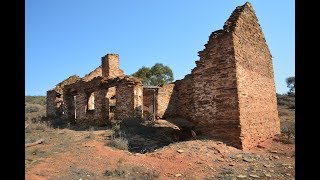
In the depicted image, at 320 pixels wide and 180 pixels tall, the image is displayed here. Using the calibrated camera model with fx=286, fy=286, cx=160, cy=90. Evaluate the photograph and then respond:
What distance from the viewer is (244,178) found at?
7793 mm

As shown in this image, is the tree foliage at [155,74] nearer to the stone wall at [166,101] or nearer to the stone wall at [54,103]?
the stone wall at [54,103]

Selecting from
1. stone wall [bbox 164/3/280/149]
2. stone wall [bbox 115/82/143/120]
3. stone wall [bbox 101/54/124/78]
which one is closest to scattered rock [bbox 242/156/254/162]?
stone wall [bbox 164/3/280/149]

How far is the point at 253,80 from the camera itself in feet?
39.7

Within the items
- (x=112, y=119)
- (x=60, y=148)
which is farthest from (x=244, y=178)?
(x=112, y=119)

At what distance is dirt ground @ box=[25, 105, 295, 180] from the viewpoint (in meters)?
7.87

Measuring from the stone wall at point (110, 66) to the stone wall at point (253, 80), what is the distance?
A: 14.3m

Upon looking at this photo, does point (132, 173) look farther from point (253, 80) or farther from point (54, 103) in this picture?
point (54, 103)

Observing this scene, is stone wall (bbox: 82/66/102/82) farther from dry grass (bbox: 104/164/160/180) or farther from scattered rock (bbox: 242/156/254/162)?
scattered rock (bbox: 242/156/254/162)

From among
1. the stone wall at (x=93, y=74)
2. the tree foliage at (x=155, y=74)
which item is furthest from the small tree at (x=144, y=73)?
the stone wall at (x=93, y=74)

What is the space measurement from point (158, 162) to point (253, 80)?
5765 mm

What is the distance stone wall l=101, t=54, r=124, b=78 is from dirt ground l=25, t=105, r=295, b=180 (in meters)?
14.3

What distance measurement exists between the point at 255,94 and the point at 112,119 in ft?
31.0
